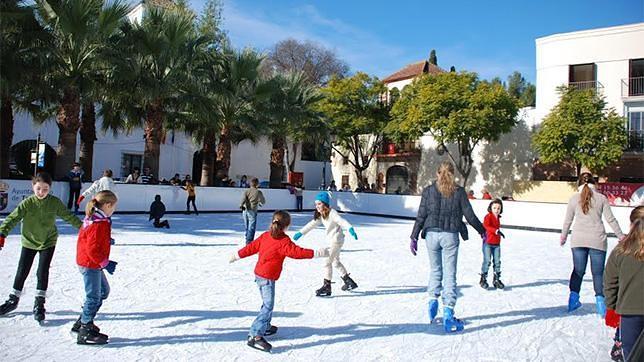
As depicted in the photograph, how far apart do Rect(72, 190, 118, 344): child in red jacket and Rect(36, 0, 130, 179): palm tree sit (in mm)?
12537

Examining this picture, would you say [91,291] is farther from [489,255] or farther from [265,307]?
[489,255]

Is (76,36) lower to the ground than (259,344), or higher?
higher

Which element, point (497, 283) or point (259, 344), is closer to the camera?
point (259, 344)

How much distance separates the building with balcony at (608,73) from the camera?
2439cm

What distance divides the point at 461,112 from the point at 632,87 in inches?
341

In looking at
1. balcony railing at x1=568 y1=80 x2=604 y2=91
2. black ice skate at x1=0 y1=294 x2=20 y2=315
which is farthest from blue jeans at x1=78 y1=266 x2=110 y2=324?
balcony railing at x1=568 y1=80 x2=604 y2=91

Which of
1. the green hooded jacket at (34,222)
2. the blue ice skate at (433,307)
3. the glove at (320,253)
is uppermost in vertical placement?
the green hooded jacket at (34,222)

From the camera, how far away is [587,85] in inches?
1009

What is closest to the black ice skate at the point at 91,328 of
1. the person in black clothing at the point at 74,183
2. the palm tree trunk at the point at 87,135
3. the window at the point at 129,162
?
the person in black clothing at the point at 74,183

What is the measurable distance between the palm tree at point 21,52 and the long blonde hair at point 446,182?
1296 cm

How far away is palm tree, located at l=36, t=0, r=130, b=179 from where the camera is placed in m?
14.2

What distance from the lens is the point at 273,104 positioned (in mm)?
21656

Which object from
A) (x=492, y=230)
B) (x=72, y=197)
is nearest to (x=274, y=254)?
(x=492, y=230)

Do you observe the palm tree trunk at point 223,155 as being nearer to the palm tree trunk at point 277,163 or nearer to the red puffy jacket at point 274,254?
the palm tree trunk at point 277,163
